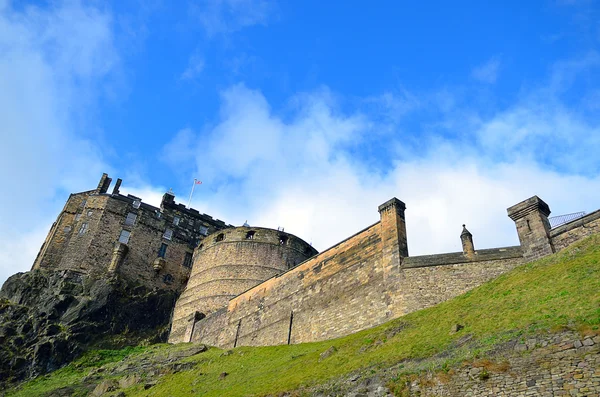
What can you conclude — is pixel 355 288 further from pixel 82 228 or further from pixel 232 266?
pixel 82 228

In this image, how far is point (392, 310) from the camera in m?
21.1

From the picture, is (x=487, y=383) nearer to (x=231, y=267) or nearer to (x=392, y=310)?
(x=392, y=310)

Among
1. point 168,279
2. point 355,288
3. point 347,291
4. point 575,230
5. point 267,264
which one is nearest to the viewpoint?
point 575,230

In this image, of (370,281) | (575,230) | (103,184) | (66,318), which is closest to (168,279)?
(66,318)

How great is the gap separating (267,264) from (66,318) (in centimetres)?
1565

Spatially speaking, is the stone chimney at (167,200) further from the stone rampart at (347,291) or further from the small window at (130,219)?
the stone rampart at (347,291)

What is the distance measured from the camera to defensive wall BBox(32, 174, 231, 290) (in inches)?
1658

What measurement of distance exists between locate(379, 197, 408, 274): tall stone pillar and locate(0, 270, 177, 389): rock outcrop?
23.5 m

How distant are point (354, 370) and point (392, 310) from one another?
20.7 ft

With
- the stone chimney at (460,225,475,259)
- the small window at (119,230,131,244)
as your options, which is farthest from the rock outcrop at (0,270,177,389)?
the stone chimney at (460,225,475,259)

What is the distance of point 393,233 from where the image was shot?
76.4 feet

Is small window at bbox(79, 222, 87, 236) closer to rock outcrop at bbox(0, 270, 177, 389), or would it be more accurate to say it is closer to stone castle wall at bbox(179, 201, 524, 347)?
rock outcrop at bbox(0, 270, 177, 389)

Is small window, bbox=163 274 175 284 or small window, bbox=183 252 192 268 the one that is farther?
small window, bbox=183 252 192 268

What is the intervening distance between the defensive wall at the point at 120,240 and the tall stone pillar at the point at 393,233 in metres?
26.4
